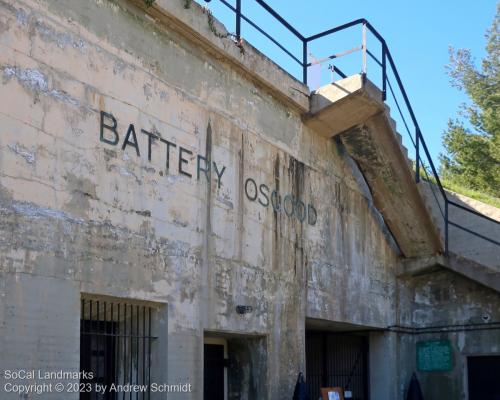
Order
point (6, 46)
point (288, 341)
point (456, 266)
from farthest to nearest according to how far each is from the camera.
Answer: point (456, 266) < point (288, 341) < point (6, 46)

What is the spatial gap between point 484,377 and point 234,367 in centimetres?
533

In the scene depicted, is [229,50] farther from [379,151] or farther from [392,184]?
[392,184]

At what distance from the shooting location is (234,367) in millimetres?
10688

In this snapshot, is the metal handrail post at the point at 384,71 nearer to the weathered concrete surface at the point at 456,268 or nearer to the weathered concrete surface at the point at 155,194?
the weathered concrete surface at the point at 155,194

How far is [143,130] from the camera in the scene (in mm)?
8516

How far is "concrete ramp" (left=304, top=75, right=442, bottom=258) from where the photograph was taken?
38.8 feet

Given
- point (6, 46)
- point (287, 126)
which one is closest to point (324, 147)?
point (287, 126)

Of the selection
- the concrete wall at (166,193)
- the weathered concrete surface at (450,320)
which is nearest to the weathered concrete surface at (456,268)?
the weathered concrete surface at (450,320)

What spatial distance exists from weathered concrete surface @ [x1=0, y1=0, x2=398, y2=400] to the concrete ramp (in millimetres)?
430

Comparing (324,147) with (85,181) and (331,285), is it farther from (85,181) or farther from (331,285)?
(85,181)

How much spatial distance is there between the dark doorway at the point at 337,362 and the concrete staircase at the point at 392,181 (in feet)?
5.77

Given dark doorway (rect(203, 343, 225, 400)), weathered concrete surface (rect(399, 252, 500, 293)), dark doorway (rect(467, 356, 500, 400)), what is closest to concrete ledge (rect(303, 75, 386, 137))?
weathered concrete surface (rect(399, 252, 500, 293))

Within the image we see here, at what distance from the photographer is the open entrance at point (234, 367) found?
10422 mm

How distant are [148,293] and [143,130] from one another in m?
1.81
